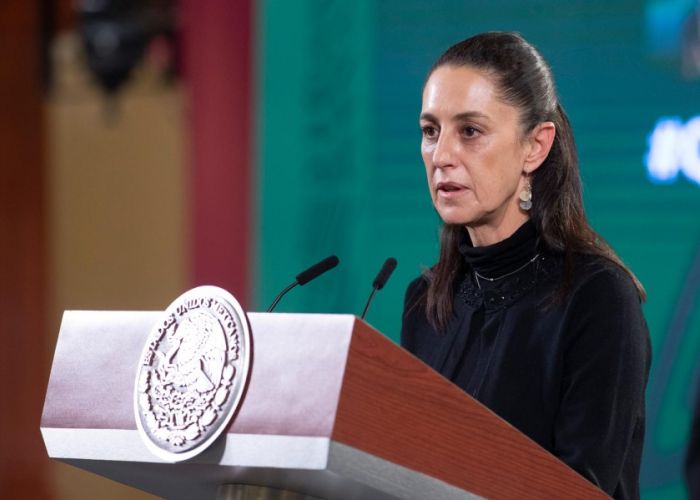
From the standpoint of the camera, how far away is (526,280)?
5.98 ft

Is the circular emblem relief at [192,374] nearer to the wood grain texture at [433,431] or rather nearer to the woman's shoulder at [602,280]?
the wood grain texture at [433,431]

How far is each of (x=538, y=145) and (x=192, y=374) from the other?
760 mm

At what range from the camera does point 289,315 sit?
1.29m

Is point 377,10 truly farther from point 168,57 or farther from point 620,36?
point 168,57

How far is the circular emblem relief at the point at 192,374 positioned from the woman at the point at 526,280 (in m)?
0.53

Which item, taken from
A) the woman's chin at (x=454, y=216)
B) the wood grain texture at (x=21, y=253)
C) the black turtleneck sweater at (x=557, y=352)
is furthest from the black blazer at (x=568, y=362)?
the wood grain texture at (x=21, y=253)

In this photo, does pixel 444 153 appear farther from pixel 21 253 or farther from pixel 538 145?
pixel 21 253

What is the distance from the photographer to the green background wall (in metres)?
3.36

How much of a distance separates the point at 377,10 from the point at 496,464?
271cm

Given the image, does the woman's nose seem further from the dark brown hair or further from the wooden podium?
the wooden podium

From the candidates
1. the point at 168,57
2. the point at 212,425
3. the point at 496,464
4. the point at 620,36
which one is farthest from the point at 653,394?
the point at 168,57

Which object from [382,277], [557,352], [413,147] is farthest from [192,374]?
[413,147]

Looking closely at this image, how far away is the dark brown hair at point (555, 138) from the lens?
180cm

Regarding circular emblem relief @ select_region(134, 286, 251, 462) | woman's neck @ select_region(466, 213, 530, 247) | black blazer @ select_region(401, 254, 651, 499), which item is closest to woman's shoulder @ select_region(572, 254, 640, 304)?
black blazer @ select_region(401, 254, 651, 499)
